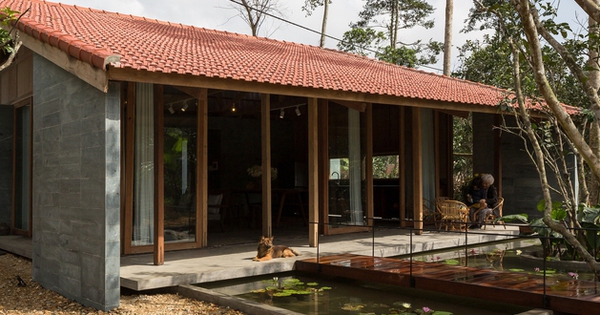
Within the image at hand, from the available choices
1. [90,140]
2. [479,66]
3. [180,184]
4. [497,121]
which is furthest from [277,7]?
[90,140]

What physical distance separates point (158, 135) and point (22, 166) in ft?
14.6

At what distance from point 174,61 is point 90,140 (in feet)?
4.79

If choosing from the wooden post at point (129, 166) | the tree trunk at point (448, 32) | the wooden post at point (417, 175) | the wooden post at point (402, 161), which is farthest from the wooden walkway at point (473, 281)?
the tree trunk at point (448, 32)

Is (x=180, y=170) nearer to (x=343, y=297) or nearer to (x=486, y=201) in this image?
(x=343, y=297)

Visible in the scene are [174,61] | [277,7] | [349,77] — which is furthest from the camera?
[277,7]

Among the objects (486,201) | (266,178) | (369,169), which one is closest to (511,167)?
(486,201)

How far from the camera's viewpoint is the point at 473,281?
6.30 m

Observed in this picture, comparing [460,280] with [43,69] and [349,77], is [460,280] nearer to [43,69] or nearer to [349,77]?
Answer: [349,77]

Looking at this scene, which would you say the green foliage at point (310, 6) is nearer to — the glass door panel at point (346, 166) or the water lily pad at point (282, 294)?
the glass door panel at point (346, 166)

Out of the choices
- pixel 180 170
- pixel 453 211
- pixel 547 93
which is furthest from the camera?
pixel 453 211

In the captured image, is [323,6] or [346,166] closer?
[346,166]


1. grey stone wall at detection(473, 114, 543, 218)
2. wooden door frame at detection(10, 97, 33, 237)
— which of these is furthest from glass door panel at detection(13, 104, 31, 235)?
grey stone wall at detection(473, 114, 543, 218)

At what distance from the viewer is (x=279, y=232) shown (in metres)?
11.1

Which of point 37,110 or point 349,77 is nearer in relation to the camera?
point 37,110
